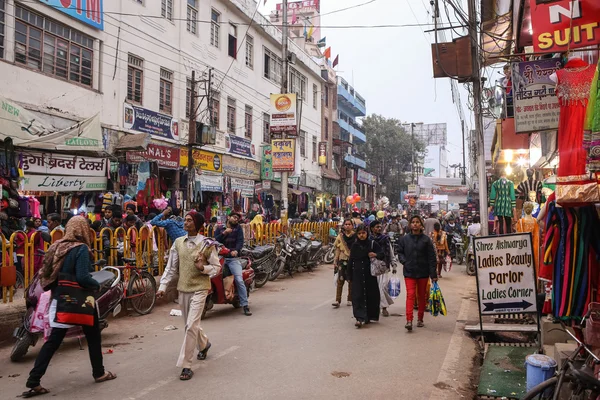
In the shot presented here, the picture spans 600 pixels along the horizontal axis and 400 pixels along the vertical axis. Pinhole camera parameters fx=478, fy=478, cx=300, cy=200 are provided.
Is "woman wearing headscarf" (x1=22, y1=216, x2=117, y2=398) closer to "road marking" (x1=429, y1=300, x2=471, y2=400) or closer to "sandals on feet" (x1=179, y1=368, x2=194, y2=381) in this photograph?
"sandals on feet" (x1=179, y1=368, x2=194, y2=381)

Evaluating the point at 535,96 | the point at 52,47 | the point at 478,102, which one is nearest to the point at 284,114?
the point at 52,47

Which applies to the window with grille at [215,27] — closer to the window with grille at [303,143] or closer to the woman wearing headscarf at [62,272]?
the window with grille at [303,143]

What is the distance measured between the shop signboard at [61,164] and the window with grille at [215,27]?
→ 392 inches

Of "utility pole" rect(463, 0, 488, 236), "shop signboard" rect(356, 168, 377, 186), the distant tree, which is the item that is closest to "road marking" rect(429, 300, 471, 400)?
"utility pole" rect(463, 0, 488, 236)

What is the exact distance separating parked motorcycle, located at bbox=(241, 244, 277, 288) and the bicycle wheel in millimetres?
2783

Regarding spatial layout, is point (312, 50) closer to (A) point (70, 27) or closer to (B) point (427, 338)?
(A) point (70, 27)

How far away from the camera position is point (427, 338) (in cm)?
682

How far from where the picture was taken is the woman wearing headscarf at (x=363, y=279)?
754cm

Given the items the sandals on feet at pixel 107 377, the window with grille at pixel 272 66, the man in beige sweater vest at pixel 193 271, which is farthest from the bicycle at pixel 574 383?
the window with grille at pixel 272 66

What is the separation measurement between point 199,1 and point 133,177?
9238 millimetres

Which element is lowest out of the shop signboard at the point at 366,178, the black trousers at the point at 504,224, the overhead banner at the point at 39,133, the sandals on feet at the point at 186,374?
the sandals on feet at the point at 186,374

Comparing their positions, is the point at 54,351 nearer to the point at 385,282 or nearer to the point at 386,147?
the point at 385,282

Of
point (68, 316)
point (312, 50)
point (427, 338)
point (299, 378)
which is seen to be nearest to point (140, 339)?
point (68, 316)

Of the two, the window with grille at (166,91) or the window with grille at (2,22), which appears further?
the window with grille at (166,91)
